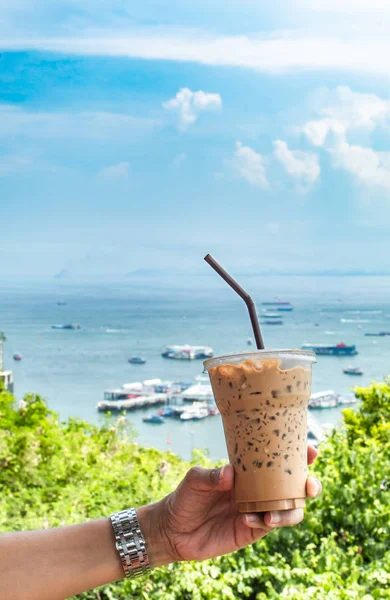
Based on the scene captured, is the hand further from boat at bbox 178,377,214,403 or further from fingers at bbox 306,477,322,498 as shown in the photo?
boat at bbox 178,377,214,403

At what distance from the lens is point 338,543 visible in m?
1.83

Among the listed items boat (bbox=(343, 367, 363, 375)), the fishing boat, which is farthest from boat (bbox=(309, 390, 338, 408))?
the fishing boat

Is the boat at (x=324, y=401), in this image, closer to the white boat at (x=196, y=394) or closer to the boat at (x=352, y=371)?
the boat at (x=352, y=371)

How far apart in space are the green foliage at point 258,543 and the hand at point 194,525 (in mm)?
711

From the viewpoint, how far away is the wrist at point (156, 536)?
3.00 feet

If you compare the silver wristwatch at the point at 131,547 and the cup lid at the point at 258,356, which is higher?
the cup lid at the point at 258,356

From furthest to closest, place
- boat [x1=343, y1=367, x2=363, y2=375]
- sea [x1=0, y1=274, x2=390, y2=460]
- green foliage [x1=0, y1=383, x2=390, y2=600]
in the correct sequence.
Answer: sea [x1=0, y1=274, x2=390, y2=460]
boat [x1=343, y1=367, x2=363, y2=375]
green foliage [x1=0, y1=383, x2=390, y2=600]

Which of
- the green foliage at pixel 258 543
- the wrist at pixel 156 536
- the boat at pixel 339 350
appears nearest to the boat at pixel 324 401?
the boat at pixel 339 350

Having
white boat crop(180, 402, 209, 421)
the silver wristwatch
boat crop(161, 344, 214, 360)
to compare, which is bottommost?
white boat crop(180, 402, 209, 421)

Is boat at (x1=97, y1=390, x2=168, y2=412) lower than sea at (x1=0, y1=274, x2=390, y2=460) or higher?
lower

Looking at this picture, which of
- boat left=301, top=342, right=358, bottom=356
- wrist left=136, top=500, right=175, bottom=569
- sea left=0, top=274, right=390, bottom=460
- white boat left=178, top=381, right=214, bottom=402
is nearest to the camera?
wrist left=136, top=500, right=175, bottom=569

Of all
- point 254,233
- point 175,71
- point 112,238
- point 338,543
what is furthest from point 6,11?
point 338,543

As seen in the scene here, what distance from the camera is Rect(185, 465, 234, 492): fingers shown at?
2.70 feet

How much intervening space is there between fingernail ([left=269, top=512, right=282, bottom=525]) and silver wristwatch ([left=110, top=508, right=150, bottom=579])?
0.19 m
